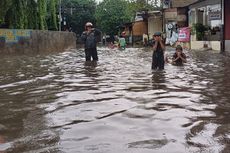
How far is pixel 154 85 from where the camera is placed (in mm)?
9320

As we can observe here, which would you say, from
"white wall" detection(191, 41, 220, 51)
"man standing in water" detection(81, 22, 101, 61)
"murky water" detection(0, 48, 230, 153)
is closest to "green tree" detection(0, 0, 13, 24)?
"man standing in water" detection(81, 22, 101, 61)

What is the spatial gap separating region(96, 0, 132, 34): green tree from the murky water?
177 ft

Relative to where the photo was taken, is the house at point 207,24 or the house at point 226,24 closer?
the house at point 226,24

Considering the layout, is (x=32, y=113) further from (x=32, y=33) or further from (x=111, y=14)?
(x=111, y=14)

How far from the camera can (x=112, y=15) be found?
63.3 meters

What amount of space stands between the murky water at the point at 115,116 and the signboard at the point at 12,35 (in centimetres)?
1265

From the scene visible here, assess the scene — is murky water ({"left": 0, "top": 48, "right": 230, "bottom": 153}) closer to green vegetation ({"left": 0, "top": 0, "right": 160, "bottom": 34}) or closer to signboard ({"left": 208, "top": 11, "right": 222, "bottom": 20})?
signboard ({"left": 208, "top": 11, "right": 222, "bottom": 20})

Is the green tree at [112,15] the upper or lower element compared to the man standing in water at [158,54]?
upper

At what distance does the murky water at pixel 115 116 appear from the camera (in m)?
4.48

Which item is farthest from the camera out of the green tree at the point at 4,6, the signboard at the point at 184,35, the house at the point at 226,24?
the signboard at the point at 184,35

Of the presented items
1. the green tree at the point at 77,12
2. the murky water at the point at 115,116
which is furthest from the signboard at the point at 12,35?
the green tree at the point at 77,12

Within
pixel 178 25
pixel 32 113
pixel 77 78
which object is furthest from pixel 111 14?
pixel 32 113

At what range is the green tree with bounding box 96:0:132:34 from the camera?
208 feet

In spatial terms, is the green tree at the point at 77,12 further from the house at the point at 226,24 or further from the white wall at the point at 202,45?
the house at the point at 226,24
